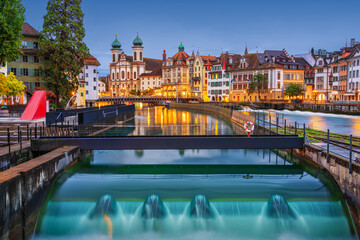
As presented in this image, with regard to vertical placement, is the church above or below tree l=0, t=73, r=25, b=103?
above

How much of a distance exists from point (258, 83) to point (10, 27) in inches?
3004

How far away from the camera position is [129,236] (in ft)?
44.9

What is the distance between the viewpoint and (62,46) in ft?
175

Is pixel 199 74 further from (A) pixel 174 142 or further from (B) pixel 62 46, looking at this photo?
(A) pixel 174 142

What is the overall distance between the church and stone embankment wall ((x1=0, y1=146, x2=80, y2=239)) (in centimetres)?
16809

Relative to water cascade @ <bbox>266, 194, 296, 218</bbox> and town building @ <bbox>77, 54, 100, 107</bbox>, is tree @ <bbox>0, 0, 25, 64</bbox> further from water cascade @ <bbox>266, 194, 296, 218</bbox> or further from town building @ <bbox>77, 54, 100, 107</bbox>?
town building @ <bbox>77, 54, 100, 107</bbox>

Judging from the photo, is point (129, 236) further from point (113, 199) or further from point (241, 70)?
point (241, 70)

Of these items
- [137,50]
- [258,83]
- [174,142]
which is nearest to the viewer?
[174,142]

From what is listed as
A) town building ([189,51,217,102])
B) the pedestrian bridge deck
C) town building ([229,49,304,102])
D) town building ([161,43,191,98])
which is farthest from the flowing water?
town building ([161,43,191,98])

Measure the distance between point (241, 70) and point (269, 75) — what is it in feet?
35.5

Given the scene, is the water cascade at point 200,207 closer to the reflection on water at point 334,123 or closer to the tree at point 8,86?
the reflection on water at point 334,123

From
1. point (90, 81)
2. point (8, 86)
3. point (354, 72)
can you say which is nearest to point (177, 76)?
point (90, 81)

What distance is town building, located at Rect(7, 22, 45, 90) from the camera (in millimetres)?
58469

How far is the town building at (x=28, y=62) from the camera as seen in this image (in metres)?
58.5
